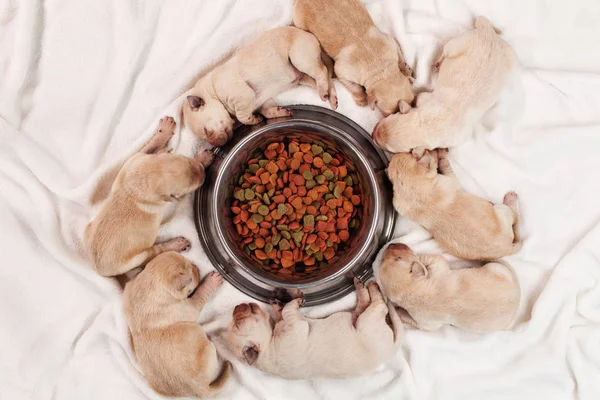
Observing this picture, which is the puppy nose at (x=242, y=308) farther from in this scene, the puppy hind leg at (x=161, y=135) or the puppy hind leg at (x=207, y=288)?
the puppy hind leg at (x=161, y=135)

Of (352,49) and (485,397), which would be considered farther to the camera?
(485,397)

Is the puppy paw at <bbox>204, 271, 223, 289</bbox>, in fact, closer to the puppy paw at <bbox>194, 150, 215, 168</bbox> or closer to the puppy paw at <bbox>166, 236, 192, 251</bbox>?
the puppy paw at <bbox>166, 236, 192, 251</bbox>

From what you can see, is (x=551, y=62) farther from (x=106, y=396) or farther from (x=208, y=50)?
(x=106, y=396)

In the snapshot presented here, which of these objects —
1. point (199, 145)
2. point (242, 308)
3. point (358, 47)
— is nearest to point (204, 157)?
point (199, 145)

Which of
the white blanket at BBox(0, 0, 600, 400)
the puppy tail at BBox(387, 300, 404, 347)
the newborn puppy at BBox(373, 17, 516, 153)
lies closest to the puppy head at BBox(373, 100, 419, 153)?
the newborn puppy at BBox(373, 17, 516, 153)

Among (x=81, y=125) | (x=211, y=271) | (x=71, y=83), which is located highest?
(x=71, y=83)

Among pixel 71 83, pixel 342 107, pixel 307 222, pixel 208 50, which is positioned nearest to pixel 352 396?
pixel 307 222

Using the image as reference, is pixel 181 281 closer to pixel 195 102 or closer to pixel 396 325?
pixel 195 102
